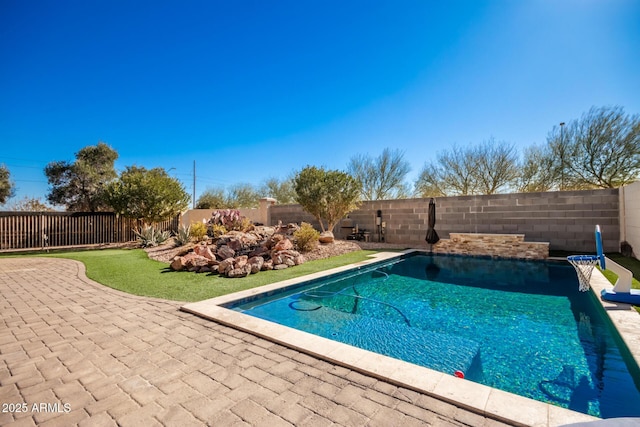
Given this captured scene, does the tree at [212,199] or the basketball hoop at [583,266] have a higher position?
the tree at [212,199]

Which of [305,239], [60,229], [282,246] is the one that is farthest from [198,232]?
[60,229]

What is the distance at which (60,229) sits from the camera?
12617mm

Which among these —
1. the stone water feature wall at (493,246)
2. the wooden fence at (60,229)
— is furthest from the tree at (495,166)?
the wooden fence at (60,229)

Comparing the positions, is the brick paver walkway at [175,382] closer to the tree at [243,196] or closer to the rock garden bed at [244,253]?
the rock garden bed at [244,253]

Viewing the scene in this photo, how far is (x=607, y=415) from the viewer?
220cm

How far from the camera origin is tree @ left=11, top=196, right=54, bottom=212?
18098 mm

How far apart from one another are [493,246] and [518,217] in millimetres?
1543

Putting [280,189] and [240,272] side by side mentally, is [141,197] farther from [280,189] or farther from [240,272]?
[280,189]

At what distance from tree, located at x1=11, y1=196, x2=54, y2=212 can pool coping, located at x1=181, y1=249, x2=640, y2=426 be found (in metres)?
21.8

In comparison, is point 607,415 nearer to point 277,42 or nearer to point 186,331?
point 186,331

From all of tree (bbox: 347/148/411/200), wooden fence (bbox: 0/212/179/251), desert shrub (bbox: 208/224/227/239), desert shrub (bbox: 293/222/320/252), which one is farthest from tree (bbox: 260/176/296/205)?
desert shrub (bbox: 293/222/320/252)

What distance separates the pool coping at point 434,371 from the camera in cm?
184

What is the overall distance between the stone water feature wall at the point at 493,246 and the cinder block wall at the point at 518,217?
0.87 meters

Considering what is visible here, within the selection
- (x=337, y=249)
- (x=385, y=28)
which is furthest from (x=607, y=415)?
(x=385, y=28)
